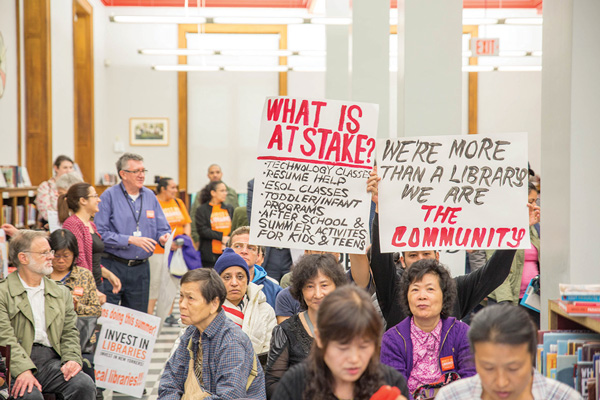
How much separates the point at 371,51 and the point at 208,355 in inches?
159

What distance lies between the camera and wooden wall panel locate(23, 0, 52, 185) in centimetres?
1009

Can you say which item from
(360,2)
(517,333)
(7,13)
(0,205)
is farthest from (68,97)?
(517,333)

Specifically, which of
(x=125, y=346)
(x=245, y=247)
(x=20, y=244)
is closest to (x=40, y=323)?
(x=20, y=244)

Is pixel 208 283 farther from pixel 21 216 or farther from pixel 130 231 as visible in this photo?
pixel 21 216

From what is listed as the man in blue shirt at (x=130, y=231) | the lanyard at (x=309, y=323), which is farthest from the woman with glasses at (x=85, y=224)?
the lanyard at (x=309, y=323)

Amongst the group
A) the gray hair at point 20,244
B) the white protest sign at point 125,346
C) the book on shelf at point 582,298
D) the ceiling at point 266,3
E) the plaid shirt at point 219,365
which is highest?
the ceiling at point 266,3

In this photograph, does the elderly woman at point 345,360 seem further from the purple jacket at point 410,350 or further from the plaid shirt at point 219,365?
the plaid shirt at point 219,365

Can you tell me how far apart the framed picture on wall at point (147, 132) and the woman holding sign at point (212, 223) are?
5846 millimetres

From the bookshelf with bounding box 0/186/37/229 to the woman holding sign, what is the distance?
206cm

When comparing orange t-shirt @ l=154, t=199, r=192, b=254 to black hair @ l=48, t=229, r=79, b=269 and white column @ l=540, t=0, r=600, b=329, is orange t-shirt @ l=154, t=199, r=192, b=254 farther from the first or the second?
white column @ l=540, t=0, r=600, b=329

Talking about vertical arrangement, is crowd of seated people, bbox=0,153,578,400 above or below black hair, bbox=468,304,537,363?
below

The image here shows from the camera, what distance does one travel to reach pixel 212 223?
899cm

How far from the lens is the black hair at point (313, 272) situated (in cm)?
318

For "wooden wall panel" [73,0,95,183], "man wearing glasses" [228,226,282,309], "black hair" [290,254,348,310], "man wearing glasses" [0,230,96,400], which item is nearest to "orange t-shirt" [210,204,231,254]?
"man wearing glasses" [228,226,282,309]
